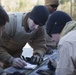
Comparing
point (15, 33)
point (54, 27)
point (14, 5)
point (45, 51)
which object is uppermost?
point (54, 27)

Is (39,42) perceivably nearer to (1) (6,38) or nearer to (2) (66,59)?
(1) (6,38)

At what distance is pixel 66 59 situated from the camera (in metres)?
2.30

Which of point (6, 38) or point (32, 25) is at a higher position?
point (32, 25)

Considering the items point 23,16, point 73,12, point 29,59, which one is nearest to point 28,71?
point 29,59

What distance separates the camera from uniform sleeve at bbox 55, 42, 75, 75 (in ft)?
7.47

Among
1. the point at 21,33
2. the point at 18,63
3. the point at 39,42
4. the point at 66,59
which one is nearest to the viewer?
the point at 66,59

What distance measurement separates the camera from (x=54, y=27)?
110 inches

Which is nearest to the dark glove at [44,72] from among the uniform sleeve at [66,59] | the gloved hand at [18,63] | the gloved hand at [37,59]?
the gloved hand at [18,63]

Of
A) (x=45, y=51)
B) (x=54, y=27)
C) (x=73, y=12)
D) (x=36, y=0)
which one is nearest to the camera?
(x=54, y=27)

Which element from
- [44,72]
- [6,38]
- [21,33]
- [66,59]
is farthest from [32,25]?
[66,59]

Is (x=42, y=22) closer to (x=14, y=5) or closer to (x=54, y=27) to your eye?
(x=54, y=27)

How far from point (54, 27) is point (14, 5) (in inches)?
556

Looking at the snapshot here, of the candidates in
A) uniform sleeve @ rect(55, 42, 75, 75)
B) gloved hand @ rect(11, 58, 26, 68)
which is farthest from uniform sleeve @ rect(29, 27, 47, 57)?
uniform sleeve @ rect(55, 42, 75, 75)

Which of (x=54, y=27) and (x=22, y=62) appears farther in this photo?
(x=22, y=62)
